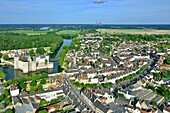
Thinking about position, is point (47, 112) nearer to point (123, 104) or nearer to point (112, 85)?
point (123, 104)

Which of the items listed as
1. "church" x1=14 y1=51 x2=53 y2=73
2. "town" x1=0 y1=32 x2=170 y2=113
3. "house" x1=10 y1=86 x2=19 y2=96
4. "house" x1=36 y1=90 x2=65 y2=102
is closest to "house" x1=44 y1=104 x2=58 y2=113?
"town" x1=0 y1=32 x2=170 y2=113

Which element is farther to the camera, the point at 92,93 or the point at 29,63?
the point at 29,63

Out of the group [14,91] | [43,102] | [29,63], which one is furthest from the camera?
[29,63]

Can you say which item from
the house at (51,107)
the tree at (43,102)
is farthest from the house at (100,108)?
the tree at (43,102)

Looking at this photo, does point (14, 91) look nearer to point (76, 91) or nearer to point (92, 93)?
point (76, 91)

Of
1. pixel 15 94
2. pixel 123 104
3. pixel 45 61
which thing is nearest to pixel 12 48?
pixel 45 61

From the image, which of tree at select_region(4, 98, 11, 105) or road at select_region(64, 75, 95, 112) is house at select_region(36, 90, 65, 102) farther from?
tree at select_region(4, 98, 11, 105)

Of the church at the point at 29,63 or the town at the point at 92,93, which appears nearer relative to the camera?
the town at the point at 92,93

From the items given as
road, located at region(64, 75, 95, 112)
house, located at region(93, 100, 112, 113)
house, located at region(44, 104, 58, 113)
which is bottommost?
road, located at region(64, 75, 95, 112)

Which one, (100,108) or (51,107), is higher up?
(100,108)

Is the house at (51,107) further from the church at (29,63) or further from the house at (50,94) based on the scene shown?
the church at (29,63)

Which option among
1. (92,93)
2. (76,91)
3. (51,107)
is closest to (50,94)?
(76,91)
